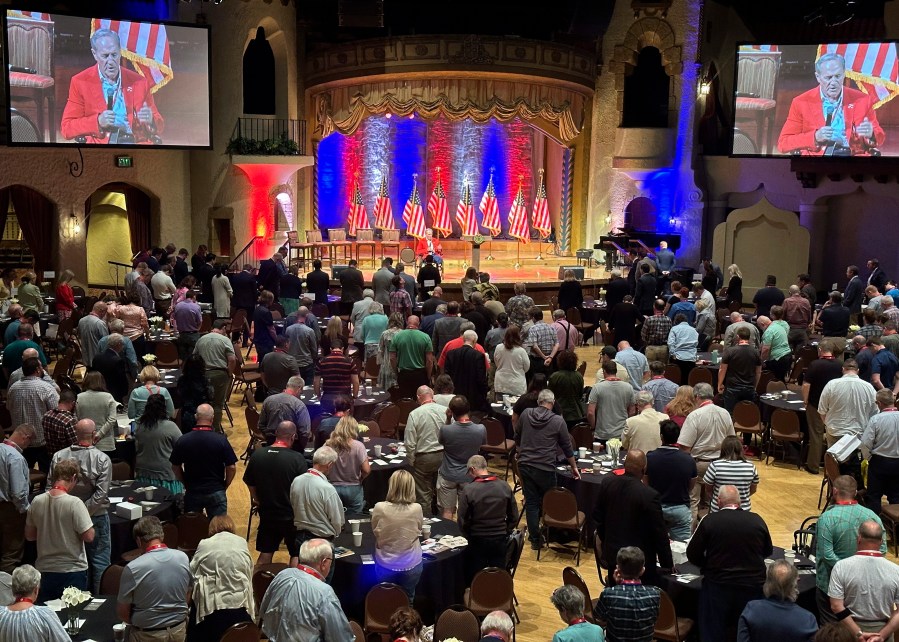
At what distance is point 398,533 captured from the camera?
23.2ft

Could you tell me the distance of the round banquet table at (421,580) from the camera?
23.8ft

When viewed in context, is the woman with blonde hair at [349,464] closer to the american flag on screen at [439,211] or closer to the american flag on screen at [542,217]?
the american flag on screen at [439,211]

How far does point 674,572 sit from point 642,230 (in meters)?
20.7

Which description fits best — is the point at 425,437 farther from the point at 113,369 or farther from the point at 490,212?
the point at 490,212

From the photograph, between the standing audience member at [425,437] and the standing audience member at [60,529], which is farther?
the standing audience member at [425,437]

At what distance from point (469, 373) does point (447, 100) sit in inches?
526

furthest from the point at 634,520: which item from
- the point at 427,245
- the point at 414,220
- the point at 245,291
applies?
the point at 414,220

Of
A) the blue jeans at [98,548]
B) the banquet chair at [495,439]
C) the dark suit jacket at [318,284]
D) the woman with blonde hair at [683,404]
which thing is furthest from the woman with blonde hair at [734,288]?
the blue jeans at [98,548]

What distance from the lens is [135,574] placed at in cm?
611

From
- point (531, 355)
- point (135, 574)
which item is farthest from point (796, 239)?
point (135, 574)

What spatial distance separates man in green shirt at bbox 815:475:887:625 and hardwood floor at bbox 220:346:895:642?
204 cm

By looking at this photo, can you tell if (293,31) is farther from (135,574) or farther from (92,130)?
(135,574)

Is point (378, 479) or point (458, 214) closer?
point (378, 479)

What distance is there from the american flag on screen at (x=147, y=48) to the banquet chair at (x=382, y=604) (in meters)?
15.7
